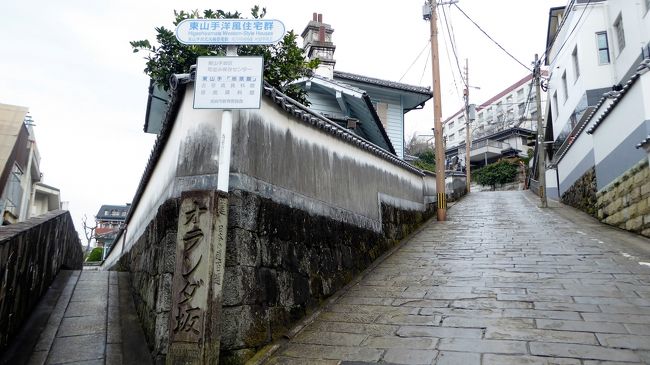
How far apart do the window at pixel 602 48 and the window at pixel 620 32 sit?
59cm

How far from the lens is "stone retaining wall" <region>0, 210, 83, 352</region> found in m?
4.59

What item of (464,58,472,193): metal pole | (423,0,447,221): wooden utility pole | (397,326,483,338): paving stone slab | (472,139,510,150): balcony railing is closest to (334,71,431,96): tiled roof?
(423,0,447,221): wooden utility pole

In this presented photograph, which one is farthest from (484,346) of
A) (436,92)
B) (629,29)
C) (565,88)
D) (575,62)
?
(565,88)

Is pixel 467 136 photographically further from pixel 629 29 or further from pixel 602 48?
pixel 629 29

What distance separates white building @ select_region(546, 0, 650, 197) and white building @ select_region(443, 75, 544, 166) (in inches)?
452

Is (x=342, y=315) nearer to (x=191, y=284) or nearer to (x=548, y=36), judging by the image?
(x=191, y=284)

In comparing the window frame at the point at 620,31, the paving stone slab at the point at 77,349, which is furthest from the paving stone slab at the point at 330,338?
the window frame at the point at 620,31

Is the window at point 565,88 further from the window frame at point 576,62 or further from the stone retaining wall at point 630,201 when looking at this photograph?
the stone retaining wall at point 630,201

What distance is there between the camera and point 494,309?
227 inches

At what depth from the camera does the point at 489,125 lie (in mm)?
68625

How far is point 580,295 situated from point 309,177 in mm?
4429

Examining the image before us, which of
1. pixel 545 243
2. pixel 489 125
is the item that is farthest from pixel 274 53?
pixel 489 125

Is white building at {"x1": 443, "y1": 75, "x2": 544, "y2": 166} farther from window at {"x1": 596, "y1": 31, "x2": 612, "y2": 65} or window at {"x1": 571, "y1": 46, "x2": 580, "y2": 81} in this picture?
window at {"x1": 596, "y1": 31, "x2": 612, "y2": 65}

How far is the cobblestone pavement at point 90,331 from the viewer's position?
15.8 ft
